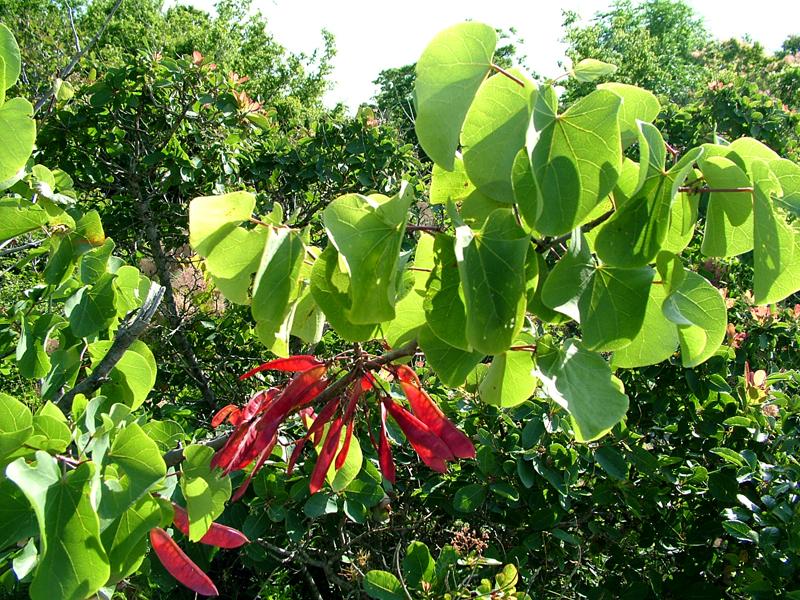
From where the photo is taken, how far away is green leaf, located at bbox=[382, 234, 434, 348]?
83 cm

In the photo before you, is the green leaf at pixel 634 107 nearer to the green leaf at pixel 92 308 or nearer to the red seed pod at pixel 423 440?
the red seed pod at pixel 423 440

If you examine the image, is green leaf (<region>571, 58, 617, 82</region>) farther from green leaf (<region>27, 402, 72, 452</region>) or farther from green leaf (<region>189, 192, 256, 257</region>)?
green leaf (<region>27, 402, 72, 452</region>)

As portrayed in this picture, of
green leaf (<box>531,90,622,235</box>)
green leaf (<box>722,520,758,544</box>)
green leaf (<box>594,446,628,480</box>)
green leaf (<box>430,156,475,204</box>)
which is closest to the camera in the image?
green leaf (<box>531,90,622,235</box>)

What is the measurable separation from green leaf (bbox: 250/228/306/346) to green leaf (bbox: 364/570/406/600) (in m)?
1.14

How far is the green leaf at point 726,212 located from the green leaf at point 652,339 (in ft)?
0.26

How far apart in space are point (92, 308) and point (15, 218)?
24cm

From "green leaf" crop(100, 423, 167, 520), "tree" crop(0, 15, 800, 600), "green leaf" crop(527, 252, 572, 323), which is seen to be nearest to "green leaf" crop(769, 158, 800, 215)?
A: "tree" crop(0, 15, 800, 600)

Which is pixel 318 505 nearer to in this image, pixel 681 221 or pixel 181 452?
pixel 181 452

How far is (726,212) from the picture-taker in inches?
28.2

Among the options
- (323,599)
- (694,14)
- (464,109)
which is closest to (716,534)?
(323,599)

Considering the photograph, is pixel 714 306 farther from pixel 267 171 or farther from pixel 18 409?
pixel 267 171

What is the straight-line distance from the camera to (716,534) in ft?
6.93

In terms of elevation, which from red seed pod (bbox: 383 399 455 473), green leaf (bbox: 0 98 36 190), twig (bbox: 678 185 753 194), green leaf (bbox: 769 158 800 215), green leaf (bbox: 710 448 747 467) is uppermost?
green leaf (bbox: 769 158 800 215)

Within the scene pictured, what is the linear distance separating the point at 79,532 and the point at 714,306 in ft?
2.36
